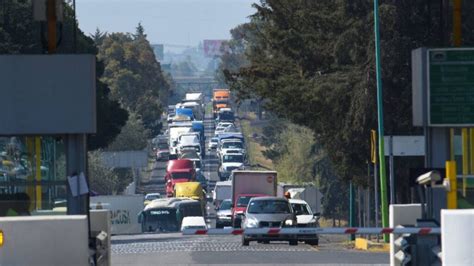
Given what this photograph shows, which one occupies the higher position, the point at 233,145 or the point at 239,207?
the point at 233,145

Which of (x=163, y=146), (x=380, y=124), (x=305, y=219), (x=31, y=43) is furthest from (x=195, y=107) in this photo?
(x=380, y=124)

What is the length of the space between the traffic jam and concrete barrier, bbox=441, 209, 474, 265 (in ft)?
9.84

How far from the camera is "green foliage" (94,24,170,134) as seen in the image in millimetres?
127375

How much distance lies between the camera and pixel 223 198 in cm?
7625

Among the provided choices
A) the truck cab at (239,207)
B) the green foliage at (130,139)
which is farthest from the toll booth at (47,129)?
the green foliage at (130,139)

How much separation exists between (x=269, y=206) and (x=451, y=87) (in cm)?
2102

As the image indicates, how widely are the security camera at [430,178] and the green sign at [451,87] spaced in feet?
5.79

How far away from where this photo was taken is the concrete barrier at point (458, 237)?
1662 centimetres

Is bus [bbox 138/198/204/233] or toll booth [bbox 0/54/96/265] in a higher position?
toll booth [bbox 0/54/96/265]

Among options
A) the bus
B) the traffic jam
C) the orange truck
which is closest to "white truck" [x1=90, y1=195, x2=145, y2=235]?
the traffic jam

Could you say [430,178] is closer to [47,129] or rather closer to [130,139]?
[47,129]

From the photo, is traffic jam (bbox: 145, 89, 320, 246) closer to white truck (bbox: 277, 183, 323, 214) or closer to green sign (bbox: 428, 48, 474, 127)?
white truck (bbox: 277, 183, 323, 214)

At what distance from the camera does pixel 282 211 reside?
41969 mm

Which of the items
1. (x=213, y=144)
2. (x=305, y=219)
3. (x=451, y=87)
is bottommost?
(x=305, y=219)
